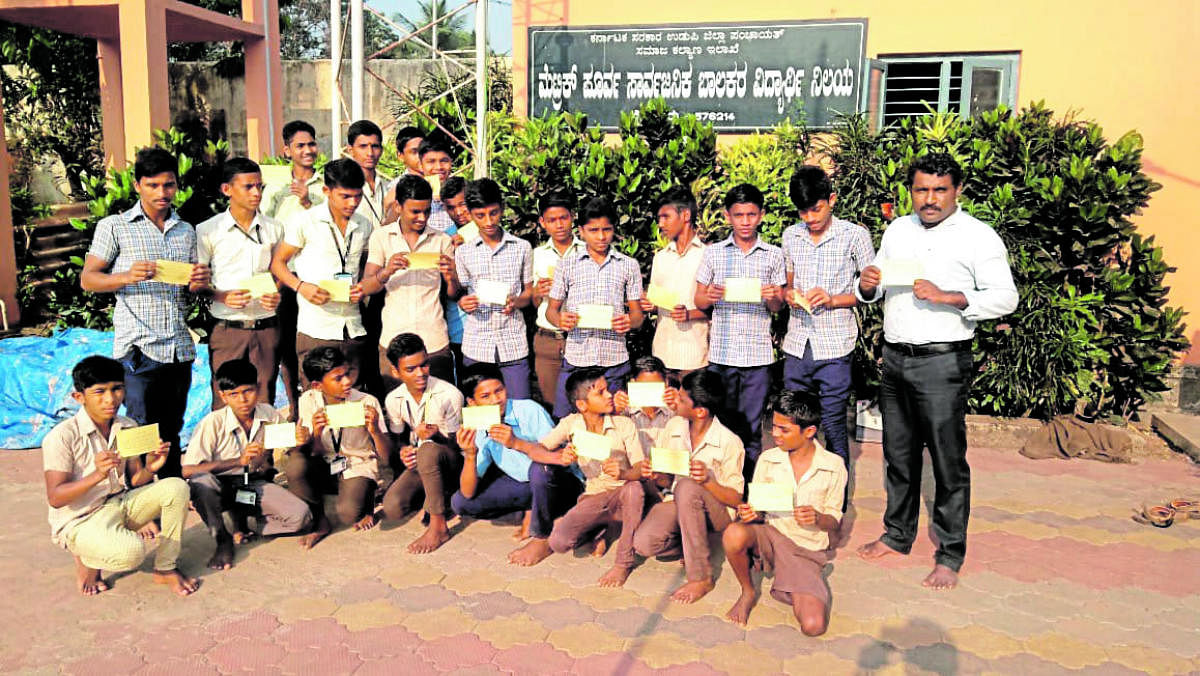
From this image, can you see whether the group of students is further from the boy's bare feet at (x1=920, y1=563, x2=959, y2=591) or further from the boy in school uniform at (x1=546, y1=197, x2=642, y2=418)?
the boy's bare feet at (x1=920, y1=563, x2=959, y2=591)

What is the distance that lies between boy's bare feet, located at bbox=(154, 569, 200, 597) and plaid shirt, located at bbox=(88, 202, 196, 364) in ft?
3.72

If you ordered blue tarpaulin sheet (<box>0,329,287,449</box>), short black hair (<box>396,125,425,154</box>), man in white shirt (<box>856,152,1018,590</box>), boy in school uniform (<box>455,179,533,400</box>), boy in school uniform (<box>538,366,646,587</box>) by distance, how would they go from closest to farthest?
man in white shirt (<box>856,152,1018,590</box>) < boy in school uniform (<box>538,366,646,587</box>) < boy in school uniform (<box>455,179,533,400</box>) < short black hair (<box>396,125,425,154</box>) < blue tarpaulin sheet (<box>0,329,287,449</box>)

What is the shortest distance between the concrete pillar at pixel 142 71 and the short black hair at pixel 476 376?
6606 mm

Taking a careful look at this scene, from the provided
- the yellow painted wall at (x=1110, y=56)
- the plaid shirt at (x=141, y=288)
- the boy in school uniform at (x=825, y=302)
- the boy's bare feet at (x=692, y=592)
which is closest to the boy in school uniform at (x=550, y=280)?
the boy in school uniform at (x=825, y=302)

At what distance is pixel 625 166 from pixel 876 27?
11.4 ft

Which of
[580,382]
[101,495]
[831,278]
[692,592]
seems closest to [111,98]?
[101,495]

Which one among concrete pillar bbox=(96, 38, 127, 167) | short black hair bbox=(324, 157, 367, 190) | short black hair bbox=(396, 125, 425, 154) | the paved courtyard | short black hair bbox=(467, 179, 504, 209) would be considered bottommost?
the paved courtyard

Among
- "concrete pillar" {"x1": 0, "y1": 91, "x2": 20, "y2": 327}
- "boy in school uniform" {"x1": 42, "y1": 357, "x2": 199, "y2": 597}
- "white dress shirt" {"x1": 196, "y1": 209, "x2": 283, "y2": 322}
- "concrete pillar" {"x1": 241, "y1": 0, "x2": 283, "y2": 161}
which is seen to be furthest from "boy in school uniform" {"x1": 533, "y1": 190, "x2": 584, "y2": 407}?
"concrete pillar" {"x1": 241, "y1": 0, "x2": 283, "y2": 161}

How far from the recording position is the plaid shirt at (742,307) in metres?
5.00

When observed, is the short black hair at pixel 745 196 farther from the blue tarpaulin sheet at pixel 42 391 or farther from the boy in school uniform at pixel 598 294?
the blue tarpaulin sheet at pixel 42 391

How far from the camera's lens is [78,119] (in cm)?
1440

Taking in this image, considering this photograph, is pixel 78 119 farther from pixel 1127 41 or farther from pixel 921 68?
pixel 1127 41

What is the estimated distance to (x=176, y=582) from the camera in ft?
13.9

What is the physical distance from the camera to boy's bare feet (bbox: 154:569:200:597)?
4219 millimetres
